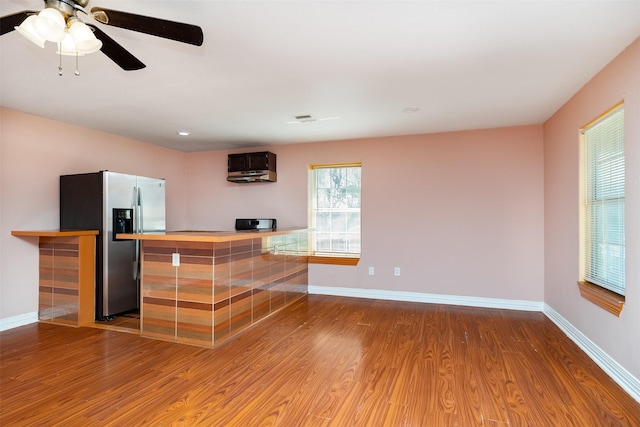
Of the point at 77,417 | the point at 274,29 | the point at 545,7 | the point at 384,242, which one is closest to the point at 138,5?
the point at 274,29

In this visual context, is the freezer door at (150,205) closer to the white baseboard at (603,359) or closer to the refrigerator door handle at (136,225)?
the refrigerator door handle at (136,225)

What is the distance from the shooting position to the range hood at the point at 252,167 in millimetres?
5172

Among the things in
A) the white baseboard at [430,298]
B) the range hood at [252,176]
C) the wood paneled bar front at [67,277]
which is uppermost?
the range hood at [252,176]

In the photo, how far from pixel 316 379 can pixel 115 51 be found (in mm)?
2517

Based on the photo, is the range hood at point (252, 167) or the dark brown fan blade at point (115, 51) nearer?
the dark brown fan blade at point (115, 51)

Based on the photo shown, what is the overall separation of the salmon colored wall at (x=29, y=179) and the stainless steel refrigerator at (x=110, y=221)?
7.5 inches

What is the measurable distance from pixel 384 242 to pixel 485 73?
2721 millimetres

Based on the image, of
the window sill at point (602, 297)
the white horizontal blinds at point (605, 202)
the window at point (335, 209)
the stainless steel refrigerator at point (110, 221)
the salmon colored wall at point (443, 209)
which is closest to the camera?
the window sill at point (602, 297)

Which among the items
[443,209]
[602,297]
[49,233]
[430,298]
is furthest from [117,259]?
[602,297]

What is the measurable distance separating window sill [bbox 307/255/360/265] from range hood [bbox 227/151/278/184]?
143 cm

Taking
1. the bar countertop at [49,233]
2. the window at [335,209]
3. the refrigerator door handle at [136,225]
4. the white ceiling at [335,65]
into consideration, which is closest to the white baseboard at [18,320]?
the bar countertop at [49,233]

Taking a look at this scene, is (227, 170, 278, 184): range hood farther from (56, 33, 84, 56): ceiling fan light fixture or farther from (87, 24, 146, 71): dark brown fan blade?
(56, 33, 84, 56): ceiling fan light fixture

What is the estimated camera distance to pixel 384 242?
16.0 ft

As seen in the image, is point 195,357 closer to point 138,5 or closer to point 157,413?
point 157,413
